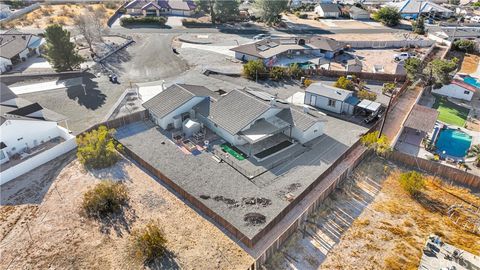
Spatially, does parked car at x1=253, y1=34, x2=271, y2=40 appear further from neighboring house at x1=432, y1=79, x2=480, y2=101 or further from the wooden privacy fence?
the wooden privacy fence

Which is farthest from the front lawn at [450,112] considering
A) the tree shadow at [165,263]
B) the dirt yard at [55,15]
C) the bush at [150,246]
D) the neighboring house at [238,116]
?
the dirt yard at [55,15]

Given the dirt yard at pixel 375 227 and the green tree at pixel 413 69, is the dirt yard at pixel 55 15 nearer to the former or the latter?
the green tree at pixel 413 69

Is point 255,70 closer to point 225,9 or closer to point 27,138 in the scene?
point 27,138

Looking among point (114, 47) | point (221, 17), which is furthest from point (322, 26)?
point (114, 47)

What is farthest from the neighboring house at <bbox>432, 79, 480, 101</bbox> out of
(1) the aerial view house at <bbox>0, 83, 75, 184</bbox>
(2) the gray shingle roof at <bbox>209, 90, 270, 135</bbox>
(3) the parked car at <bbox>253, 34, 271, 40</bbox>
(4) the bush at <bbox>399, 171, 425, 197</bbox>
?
(1) the aerial view house at <bbox>0, 83, 75, 184</bbox>

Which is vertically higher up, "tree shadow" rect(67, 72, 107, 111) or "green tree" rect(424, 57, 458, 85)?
"green tree" rect(424, 57, 458, 85)
